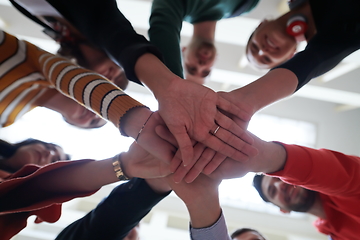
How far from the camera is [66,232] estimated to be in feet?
2.58

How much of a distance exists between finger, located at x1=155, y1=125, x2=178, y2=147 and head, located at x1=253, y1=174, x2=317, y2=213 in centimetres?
86

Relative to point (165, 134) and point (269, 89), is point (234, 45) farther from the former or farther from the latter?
point (165, 134)

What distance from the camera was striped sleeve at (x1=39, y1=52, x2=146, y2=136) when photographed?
2.14ft

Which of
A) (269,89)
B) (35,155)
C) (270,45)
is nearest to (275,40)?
(270,45)

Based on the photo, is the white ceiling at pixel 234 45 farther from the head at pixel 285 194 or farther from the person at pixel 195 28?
the head at pixel 285 194

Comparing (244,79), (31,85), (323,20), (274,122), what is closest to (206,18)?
(323,20)

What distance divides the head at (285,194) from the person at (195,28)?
2.34 feet

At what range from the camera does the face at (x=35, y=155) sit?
37.4 inches

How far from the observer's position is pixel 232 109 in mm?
642

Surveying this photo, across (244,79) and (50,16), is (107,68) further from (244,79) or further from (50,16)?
(244,79)

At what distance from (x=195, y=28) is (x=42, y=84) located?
0.77 m

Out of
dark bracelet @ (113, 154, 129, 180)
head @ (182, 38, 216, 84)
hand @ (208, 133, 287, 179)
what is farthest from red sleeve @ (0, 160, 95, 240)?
head @ (182, 38, 216, 84)

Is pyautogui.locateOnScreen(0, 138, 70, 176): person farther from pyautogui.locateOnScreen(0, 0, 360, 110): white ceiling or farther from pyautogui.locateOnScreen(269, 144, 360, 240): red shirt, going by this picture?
pyautogui.locateOnScreen(0, 0, 360, 110): white ceiling

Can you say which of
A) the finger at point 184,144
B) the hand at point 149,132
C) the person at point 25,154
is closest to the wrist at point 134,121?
the hand at point 149,132
